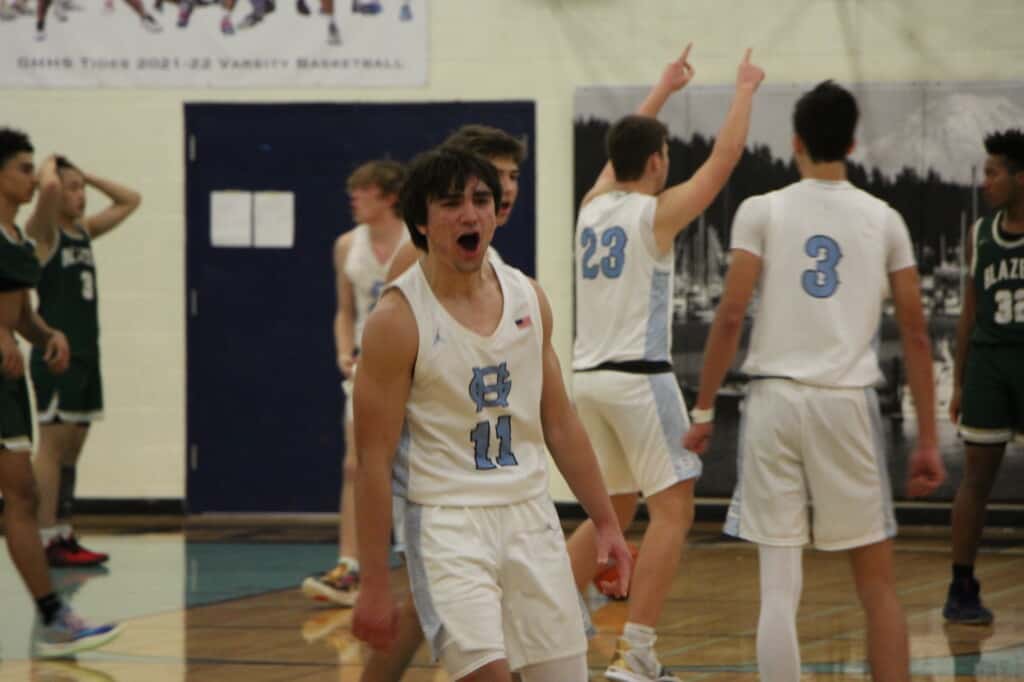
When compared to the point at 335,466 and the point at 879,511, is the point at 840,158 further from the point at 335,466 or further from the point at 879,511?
the point at 335,466

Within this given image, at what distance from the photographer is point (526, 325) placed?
3.85 metres

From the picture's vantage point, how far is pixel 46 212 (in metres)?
8.30

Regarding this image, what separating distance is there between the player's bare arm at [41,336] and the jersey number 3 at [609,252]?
2.25 m

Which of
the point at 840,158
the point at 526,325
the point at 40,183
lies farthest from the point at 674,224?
the point at 40,183

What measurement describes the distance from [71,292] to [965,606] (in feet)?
15.4

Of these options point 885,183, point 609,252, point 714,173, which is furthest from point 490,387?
point 885,183

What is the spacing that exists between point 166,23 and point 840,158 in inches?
260

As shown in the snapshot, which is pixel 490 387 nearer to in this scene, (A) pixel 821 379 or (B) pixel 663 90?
(A) pixel 821 379

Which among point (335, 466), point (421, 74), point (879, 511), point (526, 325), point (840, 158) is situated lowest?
point (335, 466)

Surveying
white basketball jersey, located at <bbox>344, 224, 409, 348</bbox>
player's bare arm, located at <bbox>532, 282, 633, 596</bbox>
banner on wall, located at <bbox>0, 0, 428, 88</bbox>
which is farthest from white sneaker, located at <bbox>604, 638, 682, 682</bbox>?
banner on wall, located at <bbox>0, 0, 428, 88</bbox>

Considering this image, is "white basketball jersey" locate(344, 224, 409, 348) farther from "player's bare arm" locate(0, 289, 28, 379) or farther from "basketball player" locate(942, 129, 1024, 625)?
"basketball player" locate(942, 129, 1024, 625)

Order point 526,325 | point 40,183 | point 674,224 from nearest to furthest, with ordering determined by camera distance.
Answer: point 526,325 → point 674,224 → point 40,183

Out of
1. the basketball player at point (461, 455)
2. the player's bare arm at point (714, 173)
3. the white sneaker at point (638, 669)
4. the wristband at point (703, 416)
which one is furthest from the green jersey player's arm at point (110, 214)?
the basketball player at point (461, 455)

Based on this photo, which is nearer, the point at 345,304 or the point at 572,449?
the point at 572,449
